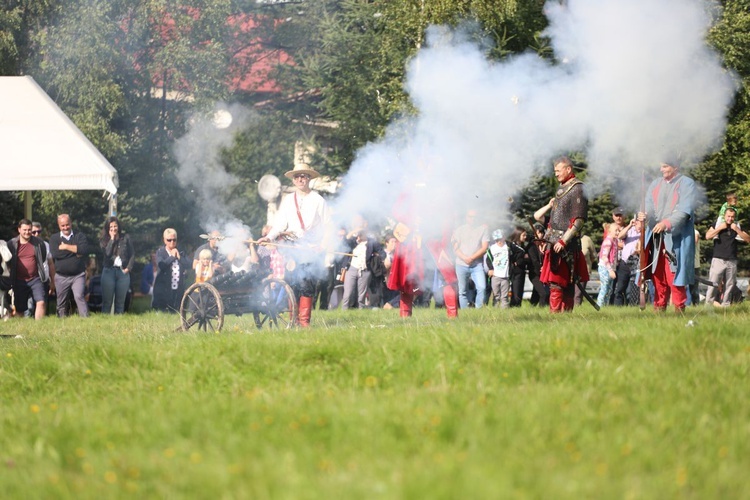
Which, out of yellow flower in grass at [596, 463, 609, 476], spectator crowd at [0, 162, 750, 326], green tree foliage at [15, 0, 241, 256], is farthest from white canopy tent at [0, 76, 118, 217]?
yellow flower in grass at [596, 463, 609, 476]

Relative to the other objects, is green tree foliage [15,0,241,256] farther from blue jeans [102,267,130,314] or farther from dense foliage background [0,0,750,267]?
blue jeans [102,267,130,314]

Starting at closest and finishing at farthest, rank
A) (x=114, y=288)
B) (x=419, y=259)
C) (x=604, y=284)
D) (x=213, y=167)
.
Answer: (x=419, y=259)
(x=114, y=288)
(x=604, y=284)
(x=213, y=167)

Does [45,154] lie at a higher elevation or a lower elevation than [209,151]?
lower

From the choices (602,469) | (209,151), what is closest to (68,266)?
(209,151)

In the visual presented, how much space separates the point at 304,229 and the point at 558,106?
11.7ft

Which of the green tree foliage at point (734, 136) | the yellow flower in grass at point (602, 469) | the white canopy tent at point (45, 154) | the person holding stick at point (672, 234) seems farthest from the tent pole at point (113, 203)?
the yellow flower in grass at point (602, 469)

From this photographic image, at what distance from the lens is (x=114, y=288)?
64.2 ft

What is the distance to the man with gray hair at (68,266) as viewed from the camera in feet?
60.4

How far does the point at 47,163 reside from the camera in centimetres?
1742

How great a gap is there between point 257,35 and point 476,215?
2791cm

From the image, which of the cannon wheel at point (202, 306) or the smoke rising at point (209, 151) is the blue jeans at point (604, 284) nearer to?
the smoke rising at point (209, 151)

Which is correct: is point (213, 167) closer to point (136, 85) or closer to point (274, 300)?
point (136, 85)

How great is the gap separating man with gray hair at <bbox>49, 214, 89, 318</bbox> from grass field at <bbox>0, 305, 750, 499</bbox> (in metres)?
9.08

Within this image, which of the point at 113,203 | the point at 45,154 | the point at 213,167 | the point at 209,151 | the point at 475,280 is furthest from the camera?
the point at 209,151
